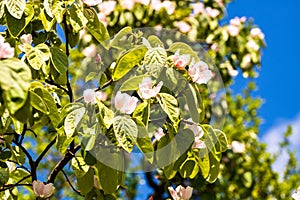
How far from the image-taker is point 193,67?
1.59 m

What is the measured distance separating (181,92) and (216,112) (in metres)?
2.01

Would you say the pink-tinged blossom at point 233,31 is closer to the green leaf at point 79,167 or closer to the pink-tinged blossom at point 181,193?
the pink-tinged blossom at point 181,193

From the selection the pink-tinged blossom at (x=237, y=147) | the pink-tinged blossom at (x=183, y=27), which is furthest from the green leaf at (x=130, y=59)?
the pink-tinged blossom at (x=237, y=147)

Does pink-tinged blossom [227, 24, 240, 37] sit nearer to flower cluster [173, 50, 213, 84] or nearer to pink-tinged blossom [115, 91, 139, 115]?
flower cluster [173, 50, 213, 84]

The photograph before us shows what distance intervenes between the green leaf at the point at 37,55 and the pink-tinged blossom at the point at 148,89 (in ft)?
0.88

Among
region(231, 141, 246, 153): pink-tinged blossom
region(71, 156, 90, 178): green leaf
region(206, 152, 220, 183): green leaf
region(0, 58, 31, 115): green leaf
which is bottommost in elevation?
region(0, 58, 31, 115): green leaf

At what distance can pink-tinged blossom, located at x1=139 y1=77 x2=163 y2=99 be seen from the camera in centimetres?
149

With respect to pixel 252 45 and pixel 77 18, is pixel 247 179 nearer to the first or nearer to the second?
pixel 252 45

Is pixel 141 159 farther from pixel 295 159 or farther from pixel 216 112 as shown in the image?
pixel 295 159

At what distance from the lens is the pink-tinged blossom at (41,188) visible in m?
1.69

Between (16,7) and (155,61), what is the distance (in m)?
0.36

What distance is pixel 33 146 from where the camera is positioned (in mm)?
5531

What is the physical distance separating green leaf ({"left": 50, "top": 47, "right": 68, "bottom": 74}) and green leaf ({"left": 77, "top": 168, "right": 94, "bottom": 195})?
0.95 feet

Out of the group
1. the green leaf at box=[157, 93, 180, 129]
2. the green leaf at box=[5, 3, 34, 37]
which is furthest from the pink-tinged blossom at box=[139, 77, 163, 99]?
the green leaf at box=[5, 3, 34, 37]
